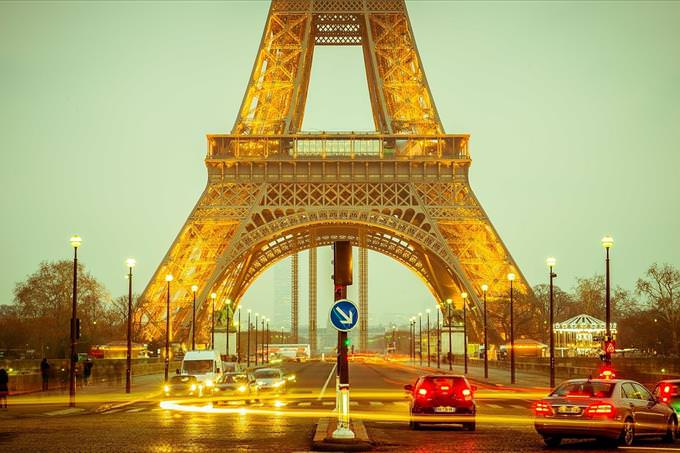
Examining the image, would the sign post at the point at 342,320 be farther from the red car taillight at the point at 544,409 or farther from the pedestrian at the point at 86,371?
the pedestrian at the point at 86,371

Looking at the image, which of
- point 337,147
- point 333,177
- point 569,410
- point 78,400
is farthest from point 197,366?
point 337,147

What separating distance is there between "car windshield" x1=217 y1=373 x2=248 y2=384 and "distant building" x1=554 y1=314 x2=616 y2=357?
178ft

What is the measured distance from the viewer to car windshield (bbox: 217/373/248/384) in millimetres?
44844

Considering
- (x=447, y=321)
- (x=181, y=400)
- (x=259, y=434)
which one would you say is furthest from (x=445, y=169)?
(x=259, y=434)

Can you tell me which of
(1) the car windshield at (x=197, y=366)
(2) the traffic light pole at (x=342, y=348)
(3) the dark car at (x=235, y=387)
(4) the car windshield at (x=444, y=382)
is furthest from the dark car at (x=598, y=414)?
(1) the car windshield at (x=197, y=366)

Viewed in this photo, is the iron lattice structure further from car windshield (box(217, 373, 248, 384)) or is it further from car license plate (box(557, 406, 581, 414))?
car license plate (box(557, 406, 581, 414))

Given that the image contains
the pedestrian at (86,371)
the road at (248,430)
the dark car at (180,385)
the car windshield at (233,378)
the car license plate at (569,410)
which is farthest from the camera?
the pedestrian at (86,371)

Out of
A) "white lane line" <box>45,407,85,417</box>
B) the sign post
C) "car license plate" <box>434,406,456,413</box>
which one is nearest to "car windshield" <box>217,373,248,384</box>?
"white lane line" <box>45,407,85,417</box>

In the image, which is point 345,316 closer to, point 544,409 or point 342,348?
point 342,348

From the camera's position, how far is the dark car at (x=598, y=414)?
20.7 m

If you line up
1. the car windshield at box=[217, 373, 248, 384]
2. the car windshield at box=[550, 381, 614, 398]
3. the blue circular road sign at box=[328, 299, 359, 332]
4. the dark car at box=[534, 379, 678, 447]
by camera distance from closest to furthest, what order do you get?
the blue circular road sign at box=[328, 299, 359, 332] < the dark car at box=[534, 379, 678, 447] < the car windshield at box=[550, 381, 614, 398] < the car windshield at box=[217, 373, 248, 384]

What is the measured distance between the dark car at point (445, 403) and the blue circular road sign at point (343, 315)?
6.30m

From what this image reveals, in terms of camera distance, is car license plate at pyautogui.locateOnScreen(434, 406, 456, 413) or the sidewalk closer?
car license plate at pyautogui.locateOnScreen(434, 406, 456, 413)

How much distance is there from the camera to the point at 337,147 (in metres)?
79.7
